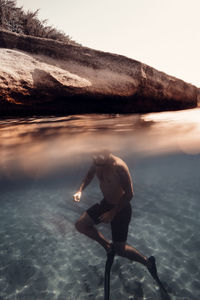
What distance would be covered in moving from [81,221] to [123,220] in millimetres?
945

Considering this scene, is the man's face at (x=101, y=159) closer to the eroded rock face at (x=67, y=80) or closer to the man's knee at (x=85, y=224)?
the man's knee at (x=85, y=224)

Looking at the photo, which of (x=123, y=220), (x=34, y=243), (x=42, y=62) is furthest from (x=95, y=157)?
(x=34, y=243)

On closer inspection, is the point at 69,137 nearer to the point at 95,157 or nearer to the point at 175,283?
the point at 95,157

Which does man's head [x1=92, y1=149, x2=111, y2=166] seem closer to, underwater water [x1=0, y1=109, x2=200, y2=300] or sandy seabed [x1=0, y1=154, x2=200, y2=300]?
underwater water [x1=0, y1=109, x2=200, y2=300]

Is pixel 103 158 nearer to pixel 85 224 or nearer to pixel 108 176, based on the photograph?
pixel 108 176

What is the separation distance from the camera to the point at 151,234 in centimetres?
928

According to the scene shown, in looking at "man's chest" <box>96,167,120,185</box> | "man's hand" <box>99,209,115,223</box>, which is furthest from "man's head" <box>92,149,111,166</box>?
"man's hand" <box>99,209,115,223</box>

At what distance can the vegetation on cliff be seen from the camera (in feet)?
28.0

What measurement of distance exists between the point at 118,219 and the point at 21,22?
9299 mm

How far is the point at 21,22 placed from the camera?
8.81m

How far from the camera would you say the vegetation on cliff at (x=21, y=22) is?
336 inches

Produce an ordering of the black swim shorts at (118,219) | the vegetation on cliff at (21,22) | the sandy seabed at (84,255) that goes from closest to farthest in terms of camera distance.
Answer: the black swim shorts at (118,219)
the sandy seabed at (84,255)
the vegetation on cliff at (21,22)

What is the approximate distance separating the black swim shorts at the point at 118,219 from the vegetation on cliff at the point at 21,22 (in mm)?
7792

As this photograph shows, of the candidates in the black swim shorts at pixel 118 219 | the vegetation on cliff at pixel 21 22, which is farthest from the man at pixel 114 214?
the vegetation on cliff at pixel 21 22
